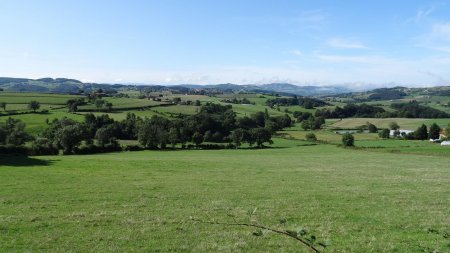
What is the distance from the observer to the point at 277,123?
492 ft

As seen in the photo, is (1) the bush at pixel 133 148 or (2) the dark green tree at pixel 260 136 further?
(2) the dark green tree at pixel 260 136

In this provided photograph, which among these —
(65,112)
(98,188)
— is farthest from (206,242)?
(65,112)

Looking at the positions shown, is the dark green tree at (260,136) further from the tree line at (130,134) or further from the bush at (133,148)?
the bush at (133,148)

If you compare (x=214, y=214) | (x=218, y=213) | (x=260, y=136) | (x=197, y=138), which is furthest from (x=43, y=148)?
(x=214, y=214)

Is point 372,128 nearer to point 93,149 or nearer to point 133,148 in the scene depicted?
point 133,148

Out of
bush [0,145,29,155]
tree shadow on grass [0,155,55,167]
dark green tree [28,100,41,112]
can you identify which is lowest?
bush [0,145,29,155]

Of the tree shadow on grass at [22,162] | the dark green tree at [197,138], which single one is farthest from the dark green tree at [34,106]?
the tree shadow on grass at [22,162]

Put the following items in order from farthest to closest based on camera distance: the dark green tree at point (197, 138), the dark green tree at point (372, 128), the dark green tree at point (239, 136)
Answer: the dark green tree at point (372, 128)
the dark green tree at point (239, 136)
the dark green tree at point (197, 138)

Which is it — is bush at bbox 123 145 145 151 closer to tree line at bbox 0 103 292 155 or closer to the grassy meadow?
tree line at bbox 0 103 292 155

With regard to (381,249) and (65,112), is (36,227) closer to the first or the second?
(381,249)

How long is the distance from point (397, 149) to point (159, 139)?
54849 millimetres

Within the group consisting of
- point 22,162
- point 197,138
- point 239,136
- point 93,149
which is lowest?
point 93,149

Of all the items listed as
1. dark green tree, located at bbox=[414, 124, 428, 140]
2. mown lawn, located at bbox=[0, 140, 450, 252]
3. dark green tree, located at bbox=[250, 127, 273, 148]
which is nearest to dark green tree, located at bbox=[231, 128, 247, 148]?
dark green tree, located at bbox=[250, 127, 273, 148]

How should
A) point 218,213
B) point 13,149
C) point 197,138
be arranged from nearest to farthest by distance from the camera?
point 218,213 → point 13,149 → point 197,138
